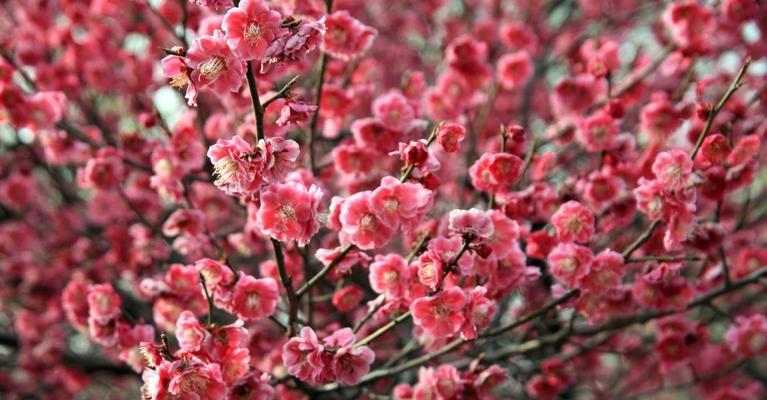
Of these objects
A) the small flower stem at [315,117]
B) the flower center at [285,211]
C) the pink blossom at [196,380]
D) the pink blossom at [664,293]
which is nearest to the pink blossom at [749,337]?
the pink blossom at [664,293]

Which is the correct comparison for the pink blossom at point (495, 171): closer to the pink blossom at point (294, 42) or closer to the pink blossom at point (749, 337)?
the pink blossom at point (294, 42)

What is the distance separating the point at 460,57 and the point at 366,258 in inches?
77.5

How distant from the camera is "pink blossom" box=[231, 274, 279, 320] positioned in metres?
2.45

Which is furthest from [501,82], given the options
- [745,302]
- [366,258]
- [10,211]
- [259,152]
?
[10,211]

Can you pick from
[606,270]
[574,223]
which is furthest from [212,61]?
[606,270]

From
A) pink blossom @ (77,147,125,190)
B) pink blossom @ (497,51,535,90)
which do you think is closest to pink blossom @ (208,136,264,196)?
pink blossom @ (77,147,125,190)

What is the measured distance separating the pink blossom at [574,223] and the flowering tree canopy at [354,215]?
0.01 meters

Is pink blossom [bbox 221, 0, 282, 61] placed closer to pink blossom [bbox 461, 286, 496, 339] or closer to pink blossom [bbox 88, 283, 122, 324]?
pink blossom [bbox 461, 286, 496, 339]

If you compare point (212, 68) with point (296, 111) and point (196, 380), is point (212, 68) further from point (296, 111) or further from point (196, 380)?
point (196, 380)

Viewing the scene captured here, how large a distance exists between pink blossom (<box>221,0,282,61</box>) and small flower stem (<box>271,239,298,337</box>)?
59cm

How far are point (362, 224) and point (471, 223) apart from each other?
14.0 inches

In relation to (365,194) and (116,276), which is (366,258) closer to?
(365,194)

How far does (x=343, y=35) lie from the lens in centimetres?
295

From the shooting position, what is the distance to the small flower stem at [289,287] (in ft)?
7.22
